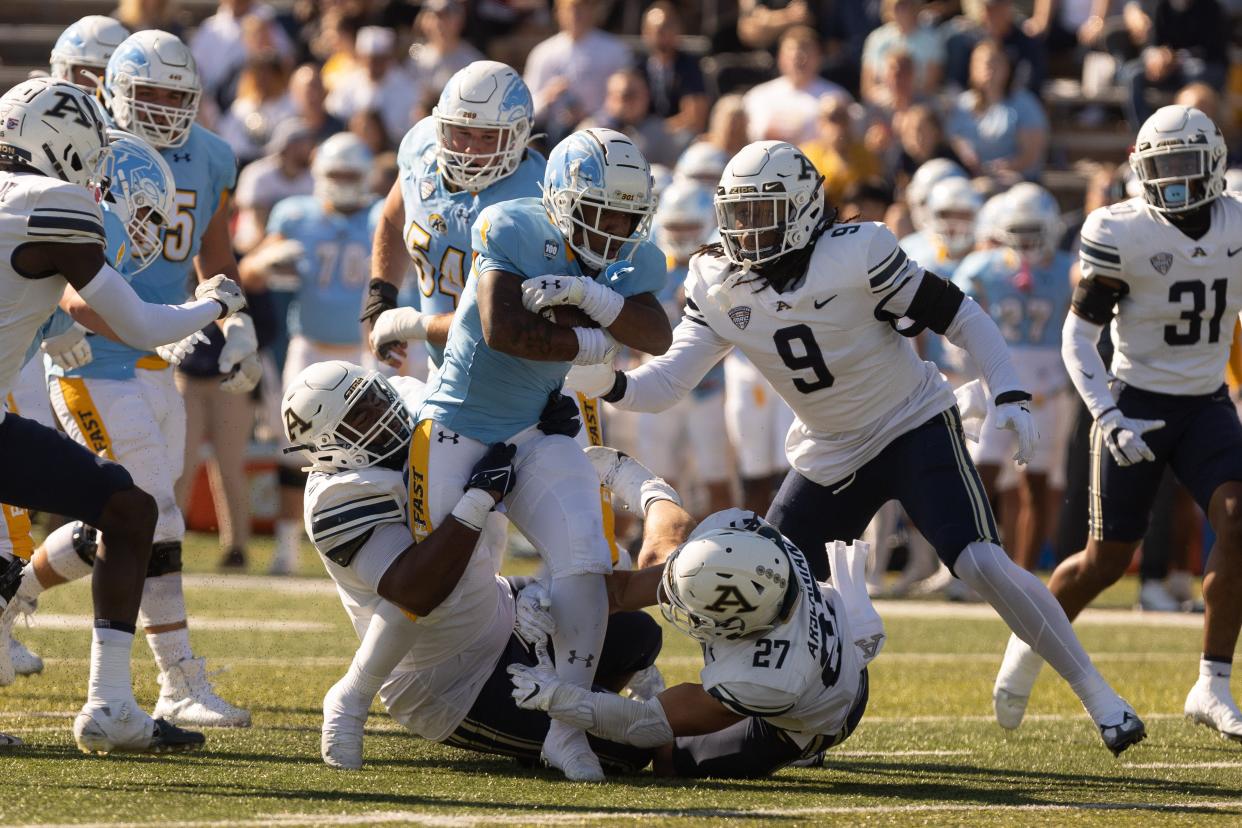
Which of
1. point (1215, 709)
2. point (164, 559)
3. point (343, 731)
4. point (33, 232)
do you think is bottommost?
point (1215, 709)

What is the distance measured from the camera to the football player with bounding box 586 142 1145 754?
5109mm

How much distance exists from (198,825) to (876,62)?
979 cm

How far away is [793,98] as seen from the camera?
1226 centimetres

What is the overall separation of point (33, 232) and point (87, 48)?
A: 238cm

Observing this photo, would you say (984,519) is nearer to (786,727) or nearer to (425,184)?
(786,727)

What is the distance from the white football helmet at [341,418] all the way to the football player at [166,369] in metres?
0.77

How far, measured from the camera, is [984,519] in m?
5.17

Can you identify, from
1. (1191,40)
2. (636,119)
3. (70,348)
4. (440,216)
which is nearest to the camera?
(70,348)

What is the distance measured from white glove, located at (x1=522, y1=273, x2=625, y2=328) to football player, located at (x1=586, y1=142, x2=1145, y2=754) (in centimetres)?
46

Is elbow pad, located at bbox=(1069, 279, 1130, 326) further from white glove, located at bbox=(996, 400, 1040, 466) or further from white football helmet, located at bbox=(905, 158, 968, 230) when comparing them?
white football helmet, located at bbox=(905, 158, 968, 230)

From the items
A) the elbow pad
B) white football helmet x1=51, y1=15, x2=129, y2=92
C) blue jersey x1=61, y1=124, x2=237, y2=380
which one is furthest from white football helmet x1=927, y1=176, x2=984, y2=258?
white football helmet x1=51, y1=15, x2=129, y2=92

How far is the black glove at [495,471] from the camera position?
490 centimetres

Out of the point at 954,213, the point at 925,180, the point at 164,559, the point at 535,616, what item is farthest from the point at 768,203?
the point at 925,180

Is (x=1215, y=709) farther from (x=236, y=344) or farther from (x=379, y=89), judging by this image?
(x=379, y=89)
